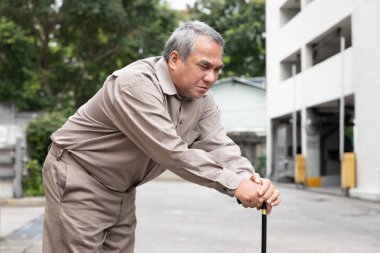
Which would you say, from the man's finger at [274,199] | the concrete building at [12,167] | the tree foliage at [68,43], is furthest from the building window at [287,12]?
the man's finger at [274,199]

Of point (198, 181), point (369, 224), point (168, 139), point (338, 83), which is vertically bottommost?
point (369, 224)

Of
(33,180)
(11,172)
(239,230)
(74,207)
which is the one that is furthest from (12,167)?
(74,207)

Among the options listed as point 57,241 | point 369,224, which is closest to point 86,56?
point 369,224

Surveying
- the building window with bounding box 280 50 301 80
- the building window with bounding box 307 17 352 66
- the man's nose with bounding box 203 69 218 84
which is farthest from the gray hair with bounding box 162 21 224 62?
the building window with bounding box 280 50 301 80

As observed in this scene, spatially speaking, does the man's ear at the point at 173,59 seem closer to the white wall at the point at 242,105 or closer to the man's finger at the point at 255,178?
the man's finger at the point at 255,178

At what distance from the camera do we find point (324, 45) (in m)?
21.3

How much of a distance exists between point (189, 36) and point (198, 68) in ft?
0.42

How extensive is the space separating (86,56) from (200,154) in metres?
23.0

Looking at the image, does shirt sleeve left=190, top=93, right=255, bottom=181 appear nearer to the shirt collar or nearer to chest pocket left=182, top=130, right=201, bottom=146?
chest pocket left=182, top=130, right=201, bottom=146

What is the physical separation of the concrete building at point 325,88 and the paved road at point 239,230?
12.7 ft

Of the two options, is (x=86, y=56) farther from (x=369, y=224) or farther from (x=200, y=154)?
(x=200, y=154)

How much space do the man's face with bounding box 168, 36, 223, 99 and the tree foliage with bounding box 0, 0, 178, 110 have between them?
19221 millimetres

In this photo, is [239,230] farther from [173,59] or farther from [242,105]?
[242,105]

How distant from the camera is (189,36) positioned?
2508mm
